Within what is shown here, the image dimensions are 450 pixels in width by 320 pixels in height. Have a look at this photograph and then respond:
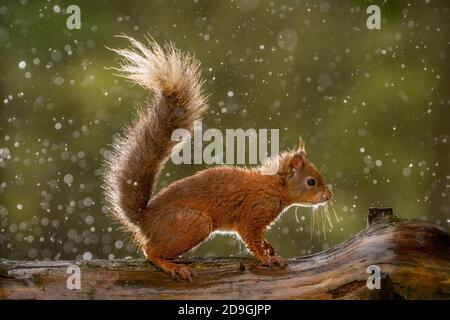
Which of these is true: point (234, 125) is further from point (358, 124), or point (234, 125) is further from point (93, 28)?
point (93, 28)

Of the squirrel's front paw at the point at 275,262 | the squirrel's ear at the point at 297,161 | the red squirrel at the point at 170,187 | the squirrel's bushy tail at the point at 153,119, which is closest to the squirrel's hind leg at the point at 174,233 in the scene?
the red squirrel at the point at 170,187

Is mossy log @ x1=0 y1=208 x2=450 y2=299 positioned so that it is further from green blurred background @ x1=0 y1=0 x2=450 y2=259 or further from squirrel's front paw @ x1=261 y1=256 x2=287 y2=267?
green blurred background @ x1=0 y1=0 x2=450 y2=259

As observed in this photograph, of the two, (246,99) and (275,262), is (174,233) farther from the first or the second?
(246,99)

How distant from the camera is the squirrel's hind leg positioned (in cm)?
257

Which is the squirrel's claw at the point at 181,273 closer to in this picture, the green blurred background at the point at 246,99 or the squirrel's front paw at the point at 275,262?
the squirrel's front paw at the point at 275,262

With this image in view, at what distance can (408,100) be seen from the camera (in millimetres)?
4586

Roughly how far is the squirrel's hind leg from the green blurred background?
5.85 feet

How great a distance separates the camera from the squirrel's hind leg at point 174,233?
2568mm

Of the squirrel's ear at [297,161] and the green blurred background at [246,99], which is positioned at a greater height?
the green blurred background at [246,99]

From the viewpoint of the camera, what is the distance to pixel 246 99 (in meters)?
4.46

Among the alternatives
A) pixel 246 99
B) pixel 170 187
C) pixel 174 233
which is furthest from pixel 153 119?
pixel 246 99

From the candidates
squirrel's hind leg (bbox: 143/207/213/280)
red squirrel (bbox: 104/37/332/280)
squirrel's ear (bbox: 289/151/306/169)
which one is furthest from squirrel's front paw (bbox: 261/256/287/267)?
squirrel's ear (bbox: 289/151/306/169)

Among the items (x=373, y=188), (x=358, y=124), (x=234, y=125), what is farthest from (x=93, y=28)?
(x=373, y=188)

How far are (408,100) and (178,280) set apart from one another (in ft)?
8.86
